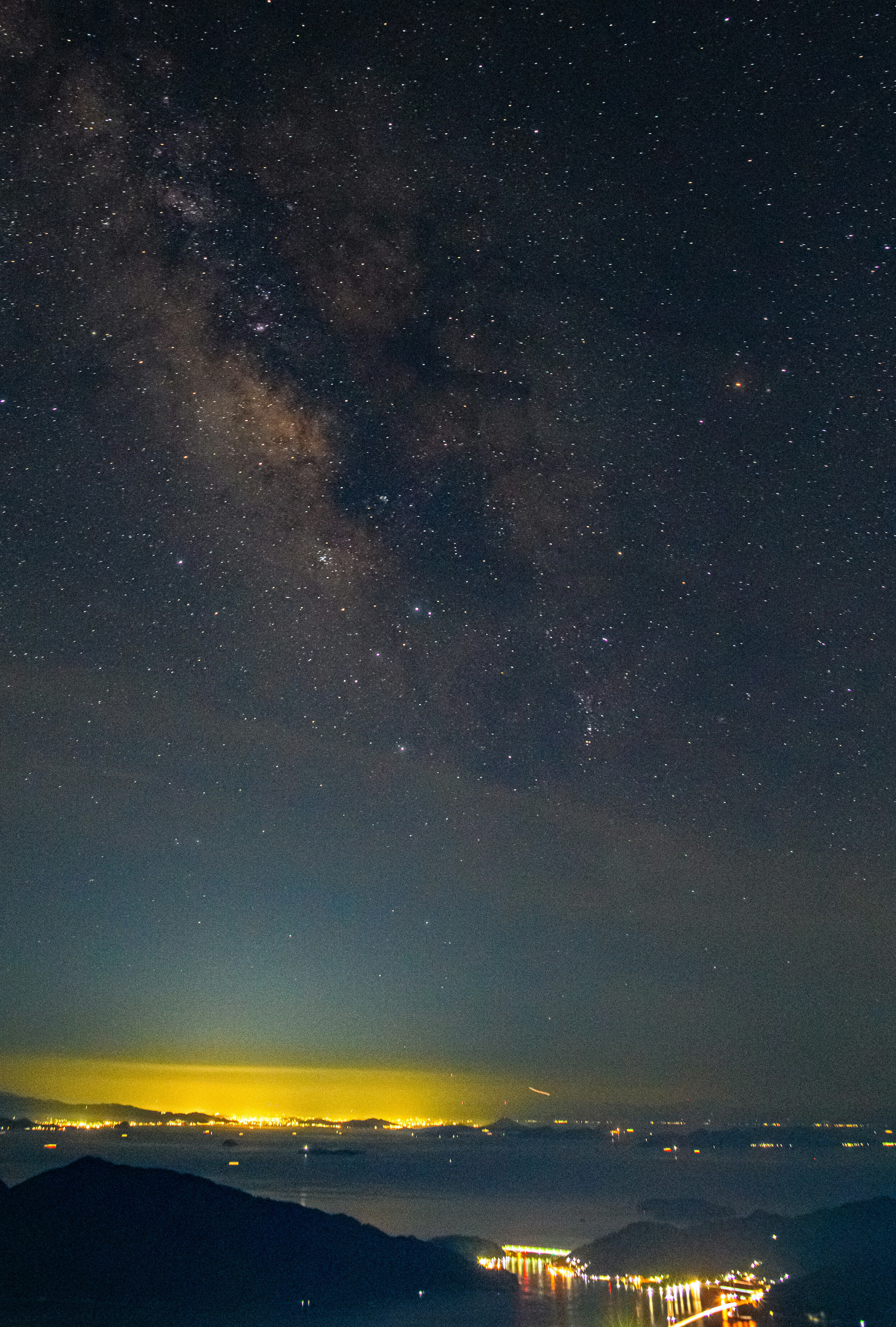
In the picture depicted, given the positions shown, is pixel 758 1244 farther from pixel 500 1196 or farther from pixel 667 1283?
pixel 500 1196

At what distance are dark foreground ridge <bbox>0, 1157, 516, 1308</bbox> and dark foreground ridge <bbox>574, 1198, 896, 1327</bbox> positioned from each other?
17.7 m

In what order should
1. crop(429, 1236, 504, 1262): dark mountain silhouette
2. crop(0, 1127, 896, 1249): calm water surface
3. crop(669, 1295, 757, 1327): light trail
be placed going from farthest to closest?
crop(0, 1127, 896, 1249): calm water surface, crop(429, 1236, 504, 1262): dark mountain silhouette, crop(669, 1295, 757, 1327): light trail

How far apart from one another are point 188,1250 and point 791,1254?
55.4 metres

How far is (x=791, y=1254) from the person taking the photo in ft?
266

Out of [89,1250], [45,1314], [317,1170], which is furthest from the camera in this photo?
[317,1170]

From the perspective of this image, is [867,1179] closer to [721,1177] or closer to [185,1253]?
[721,1177]

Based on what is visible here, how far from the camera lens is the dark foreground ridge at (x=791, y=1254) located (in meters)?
60.5

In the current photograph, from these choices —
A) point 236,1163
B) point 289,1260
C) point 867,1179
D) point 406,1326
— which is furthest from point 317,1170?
point 406,1326

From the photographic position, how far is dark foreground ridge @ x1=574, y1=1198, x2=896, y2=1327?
6047 centimetres

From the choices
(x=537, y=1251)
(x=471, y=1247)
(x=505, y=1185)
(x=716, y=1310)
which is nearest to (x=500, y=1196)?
(x=505, y=1185)

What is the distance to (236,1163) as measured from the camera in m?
172

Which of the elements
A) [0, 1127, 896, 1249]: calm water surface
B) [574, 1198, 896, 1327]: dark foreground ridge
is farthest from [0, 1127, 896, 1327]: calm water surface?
[574, 1198, 896, 1327]: dark foreground ridge

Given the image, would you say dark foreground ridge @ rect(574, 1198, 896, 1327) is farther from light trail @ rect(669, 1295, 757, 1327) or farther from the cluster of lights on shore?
light trail @ rect(669, 1295, 757, 1327)

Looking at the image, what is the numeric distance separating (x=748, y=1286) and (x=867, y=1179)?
111408 millimetres
